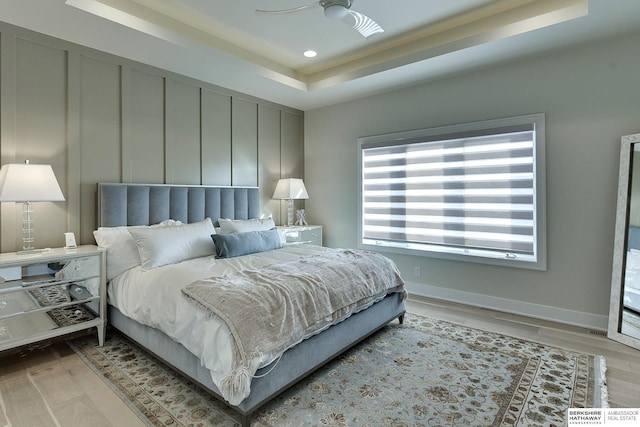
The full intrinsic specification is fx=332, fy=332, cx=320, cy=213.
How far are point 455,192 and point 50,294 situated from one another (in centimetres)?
418

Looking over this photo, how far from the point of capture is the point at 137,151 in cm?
359

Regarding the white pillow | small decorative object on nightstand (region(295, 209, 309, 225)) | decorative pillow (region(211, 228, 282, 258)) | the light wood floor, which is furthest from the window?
the white pillow

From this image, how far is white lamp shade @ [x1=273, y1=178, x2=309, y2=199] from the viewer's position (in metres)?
4.85

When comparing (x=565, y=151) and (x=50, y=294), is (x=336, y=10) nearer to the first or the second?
(x=565, y=151)

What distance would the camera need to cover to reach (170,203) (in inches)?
148

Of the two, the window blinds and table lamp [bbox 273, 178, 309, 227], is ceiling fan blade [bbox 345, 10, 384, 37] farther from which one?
table lamp [bbox 273, 178, 309, 227]

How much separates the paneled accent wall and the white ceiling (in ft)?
0.60

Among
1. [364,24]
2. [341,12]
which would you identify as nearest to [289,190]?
[364,24]

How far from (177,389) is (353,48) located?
3.81 meters

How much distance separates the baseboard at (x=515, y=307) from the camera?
3.27 metres

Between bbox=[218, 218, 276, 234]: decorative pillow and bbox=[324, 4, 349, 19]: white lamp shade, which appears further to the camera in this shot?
bbox=[218, 218, 276, 234]: decorative pillow

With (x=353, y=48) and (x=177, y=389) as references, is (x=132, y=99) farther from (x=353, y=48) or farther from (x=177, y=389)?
(x=177, y=389)

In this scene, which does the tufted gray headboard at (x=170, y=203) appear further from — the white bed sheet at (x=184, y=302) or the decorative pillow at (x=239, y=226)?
the white bed sheet at (x=184, y=302)

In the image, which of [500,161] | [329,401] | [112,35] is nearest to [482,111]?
[500,161]
